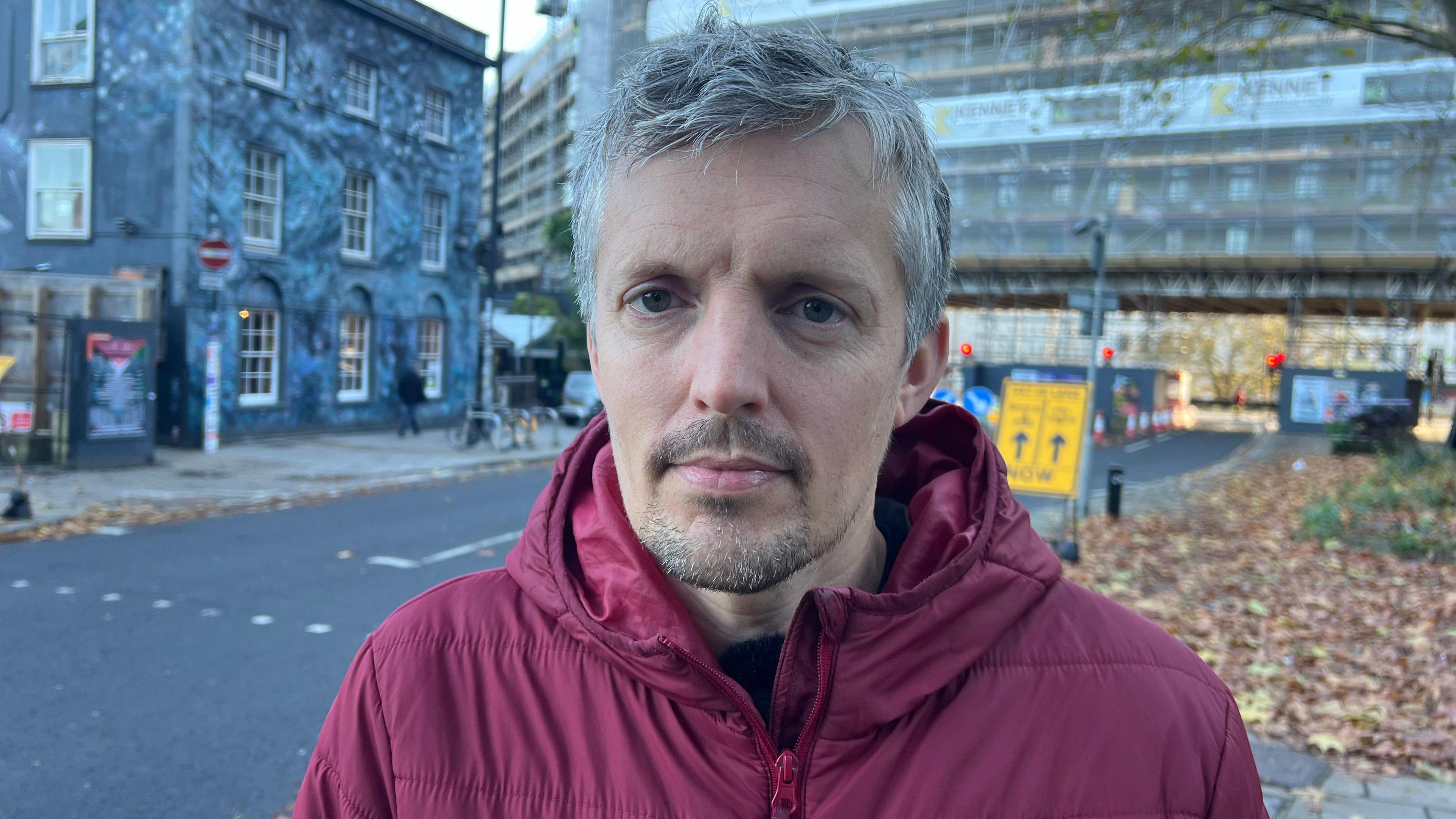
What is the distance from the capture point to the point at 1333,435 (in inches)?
870

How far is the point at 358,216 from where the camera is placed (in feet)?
70.7

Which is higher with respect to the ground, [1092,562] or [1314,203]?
[1314,203]

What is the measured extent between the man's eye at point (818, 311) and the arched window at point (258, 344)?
1955 centimetres

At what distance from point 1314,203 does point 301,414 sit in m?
29.5

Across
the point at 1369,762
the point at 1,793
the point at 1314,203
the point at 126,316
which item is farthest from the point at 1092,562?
the point at 1314,203

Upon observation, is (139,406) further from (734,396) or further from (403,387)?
(734,396)

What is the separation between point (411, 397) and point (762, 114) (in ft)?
67.3

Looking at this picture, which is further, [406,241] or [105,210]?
[406,241]

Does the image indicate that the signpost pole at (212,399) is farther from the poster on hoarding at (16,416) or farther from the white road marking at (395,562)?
the white road marking at (395,562)

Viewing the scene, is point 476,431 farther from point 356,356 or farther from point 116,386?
point 116,386

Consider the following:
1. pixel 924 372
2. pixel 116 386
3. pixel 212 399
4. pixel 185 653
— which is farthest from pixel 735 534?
pixel 212 399

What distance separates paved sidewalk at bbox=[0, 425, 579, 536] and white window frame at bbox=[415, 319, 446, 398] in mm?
3483

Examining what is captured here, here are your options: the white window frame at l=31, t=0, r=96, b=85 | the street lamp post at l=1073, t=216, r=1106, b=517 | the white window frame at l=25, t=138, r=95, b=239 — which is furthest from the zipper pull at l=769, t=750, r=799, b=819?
the white window frame at l=31, t=0, r=96, b=85

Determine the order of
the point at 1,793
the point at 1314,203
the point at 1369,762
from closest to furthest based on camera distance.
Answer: the point at 1,793 < the point at 1369,762 < the point at 1314,203
